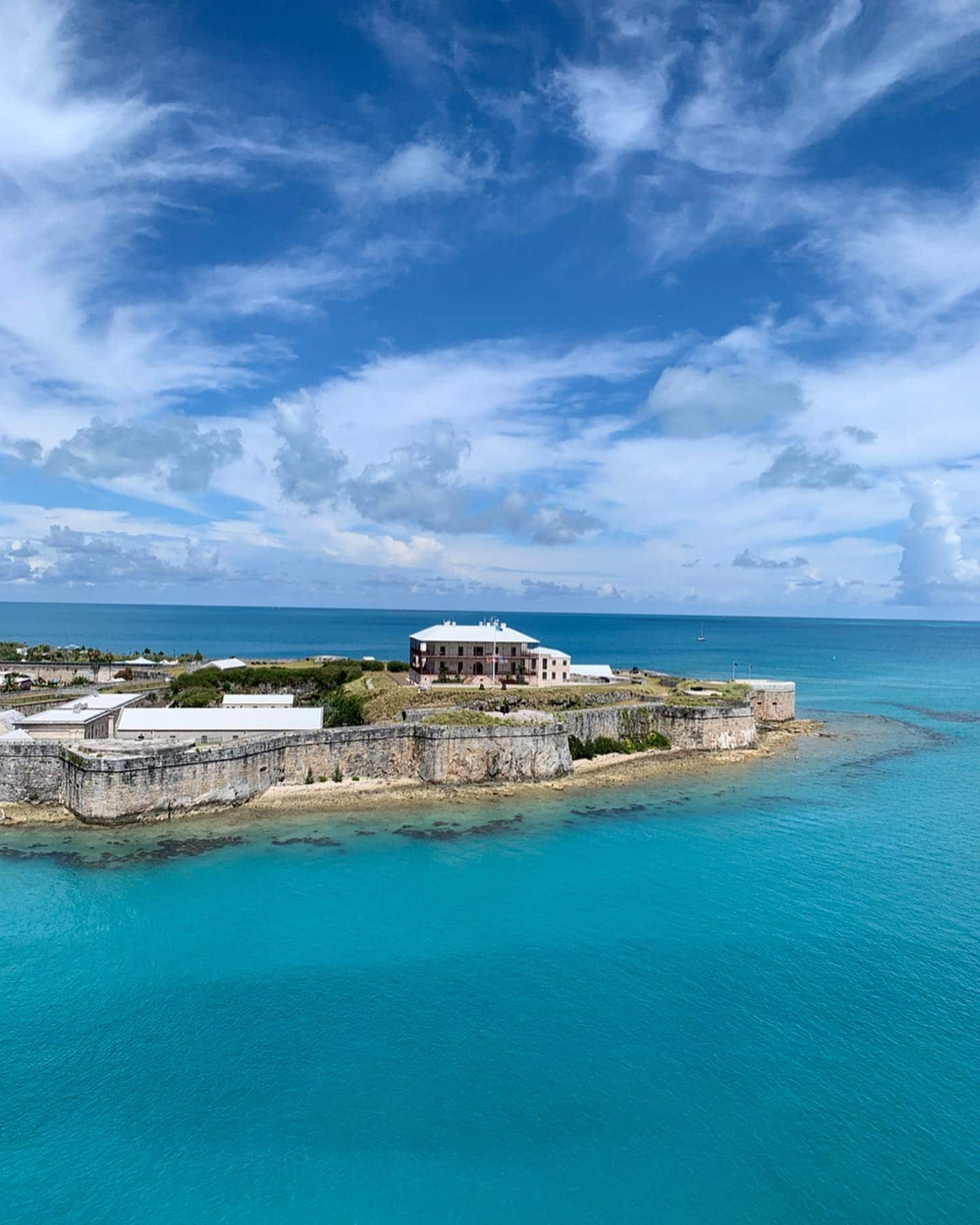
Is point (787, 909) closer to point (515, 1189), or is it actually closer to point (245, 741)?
point (515, 1189)

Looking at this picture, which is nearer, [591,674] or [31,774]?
[31,774]

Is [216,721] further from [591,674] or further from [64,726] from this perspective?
[591,674]

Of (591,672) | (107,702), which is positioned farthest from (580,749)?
(107,702)

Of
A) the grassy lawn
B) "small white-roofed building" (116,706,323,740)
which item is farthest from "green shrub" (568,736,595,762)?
"small white-roofed building" (116,706,323,740)

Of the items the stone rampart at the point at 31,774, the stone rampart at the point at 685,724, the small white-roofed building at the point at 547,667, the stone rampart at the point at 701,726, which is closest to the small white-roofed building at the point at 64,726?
the stone rampart at the point at 31,774

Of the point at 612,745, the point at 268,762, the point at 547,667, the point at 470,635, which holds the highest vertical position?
the point at 470,635

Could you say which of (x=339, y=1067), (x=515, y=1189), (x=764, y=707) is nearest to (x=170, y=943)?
(x=339, y=1067)
